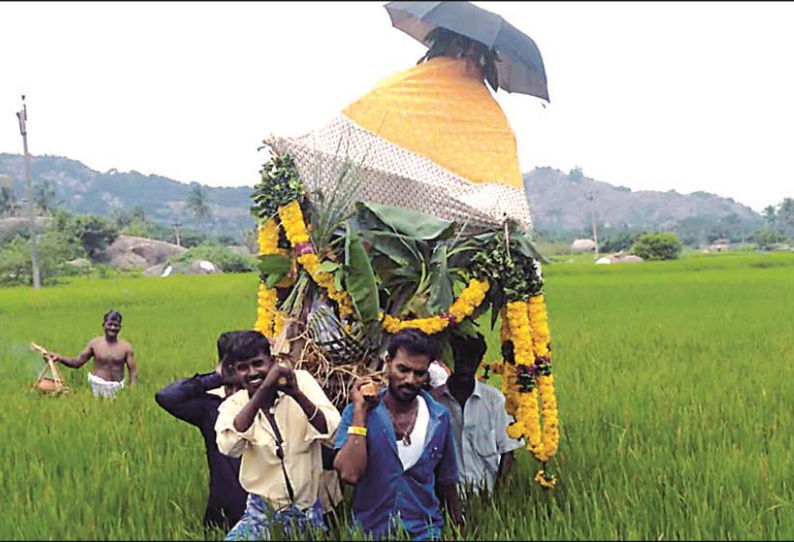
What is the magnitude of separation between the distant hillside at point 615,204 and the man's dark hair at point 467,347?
138 metres

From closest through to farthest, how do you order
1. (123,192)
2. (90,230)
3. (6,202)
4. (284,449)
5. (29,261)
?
Result: 1. (284,449)
2. (29,261)
3. (6,202)
4. (90,230)
5. (123,192)

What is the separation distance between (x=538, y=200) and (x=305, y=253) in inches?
6558

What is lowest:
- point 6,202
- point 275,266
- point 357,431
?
point 357,431

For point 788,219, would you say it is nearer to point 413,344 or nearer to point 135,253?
point 413,344

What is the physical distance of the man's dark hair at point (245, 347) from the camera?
288 centimetres

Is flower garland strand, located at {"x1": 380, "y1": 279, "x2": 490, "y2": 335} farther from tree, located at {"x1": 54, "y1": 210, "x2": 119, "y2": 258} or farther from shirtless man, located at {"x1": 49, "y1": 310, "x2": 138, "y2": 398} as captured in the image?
tree, located at {"x1": 54, "y1": 210, "x2": 119, "y2": 258}

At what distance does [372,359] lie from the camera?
133 inches

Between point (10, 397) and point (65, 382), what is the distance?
0.86 meters

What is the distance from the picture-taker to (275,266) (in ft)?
11.9

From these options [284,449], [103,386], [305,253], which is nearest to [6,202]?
[103,386]

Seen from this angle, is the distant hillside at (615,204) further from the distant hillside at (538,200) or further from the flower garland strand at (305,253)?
the flower garland strand at (305,253)

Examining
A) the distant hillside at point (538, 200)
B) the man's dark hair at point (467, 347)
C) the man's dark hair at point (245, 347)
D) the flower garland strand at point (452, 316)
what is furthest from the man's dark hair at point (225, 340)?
the distant hillside at point (538, 200)

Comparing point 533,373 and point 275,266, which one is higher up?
point 275,266

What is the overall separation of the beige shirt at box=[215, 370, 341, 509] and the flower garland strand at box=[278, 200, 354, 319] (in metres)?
0.49
